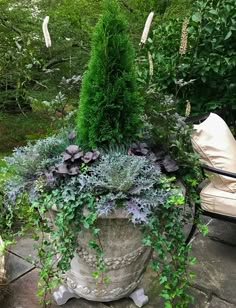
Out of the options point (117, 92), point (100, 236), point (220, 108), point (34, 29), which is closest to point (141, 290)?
point (100, 236)

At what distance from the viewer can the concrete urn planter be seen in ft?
4.95

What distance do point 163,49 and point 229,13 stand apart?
451mm

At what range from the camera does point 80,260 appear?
164cm

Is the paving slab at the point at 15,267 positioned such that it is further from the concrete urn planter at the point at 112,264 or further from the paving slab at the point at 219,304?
the paving slab at the point at 219,304

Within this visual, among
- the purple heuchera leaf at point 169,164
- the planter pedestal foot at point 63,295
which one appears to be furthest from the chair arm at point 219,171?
the planter pedestal foot at point 63,295

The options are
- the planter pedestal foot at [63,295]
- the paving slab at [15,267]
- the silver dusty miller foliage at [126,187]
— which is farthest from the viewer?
the paving slab at [15,267]

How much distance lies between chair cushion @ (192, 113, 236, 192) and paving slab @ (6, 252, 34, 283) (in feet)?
3.65

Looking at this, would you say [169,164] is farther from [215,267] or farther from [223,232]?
[223,232]

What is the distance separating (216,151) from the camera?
201 cm

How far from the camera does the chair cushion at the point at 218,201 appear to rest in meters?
1.93

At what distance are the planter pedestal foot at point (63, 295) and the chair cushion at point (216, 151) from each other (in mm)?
919

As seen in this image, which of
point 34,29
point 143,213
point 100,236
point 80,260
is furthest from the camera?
point 34,29

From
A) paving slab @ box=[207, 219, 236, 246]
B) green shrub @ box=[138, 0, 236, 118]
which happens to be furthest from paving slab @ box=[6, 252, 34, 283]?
green shrub @ box=[138, 0, 236, 118]

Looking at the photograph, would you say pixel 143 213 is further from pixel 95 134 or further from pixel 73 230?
pixel 95 134
